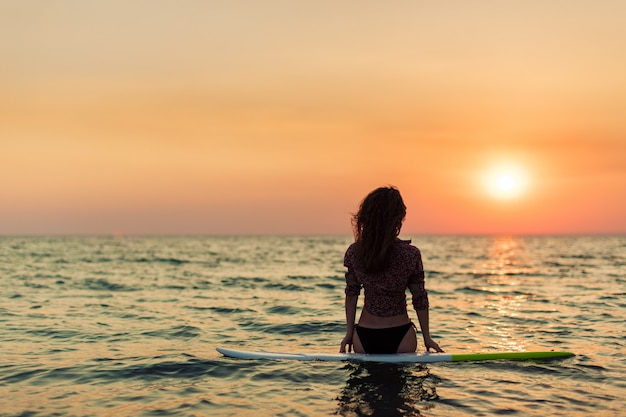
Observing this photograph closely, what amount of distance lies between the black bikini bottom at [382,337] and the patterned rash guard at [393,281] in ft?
0.94

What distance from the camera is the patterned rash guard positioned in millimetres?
7438

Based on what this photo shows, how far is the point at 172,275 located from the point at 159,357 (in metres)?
21.4

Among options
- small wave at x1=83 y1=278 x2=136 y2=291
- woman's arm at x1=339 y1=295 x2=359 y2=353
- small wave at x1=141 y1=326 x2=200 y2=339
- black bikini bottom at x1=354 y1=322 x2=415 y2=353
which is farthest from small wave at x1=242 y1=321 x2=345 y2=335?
small wave at x1=83 y1=278 x2=136 y2=291

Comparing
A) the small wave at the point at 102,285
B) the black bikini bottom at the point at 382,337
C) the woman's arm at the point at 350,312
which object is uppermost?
the woman's arm at the point at 350,312

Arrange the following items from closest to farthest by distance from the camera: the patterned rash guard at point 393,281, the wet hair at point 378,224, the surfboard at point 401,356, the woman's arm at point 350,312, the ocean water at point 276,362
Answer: the ocean water at point 276,362, the wet hair at point 378,224, the patterned rash guard at point 393,281, the woman's arm at point 350,312, the surfboard at point 401,356

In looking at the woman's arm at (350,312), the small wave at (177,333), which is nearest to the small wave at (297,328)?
the small wave at (177,333)

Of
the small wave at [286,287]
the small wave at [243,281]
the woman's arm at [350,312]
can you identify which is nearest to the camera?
the woman's arm at [350,312]

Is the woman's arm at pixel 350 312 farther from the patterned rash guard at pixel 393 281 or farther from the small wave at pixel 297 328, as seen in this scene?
the small wave at pixel 297 328

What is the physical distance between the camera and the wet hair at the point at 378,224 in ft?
23.8

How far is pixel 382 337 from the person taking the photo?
7.86 metres

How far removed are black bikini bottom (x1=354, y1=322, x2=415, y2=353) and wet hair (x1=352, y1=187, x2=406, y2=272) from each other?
0.96m

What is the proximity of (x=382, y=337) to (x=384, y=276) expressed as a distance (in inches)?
37.6

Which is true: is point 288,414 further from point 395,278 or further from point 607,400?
point 607,400

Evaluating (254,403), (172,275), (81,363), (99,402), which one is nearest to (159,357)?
(81,363)
